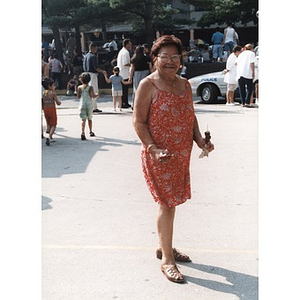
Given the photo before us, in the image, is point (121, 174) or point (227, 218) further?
point (121, 174)

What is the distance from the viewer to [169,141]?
399 centimetres

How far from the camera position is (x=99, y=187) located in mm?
6609

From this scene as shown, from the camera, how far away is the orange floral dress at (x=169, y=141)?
13.0 feet

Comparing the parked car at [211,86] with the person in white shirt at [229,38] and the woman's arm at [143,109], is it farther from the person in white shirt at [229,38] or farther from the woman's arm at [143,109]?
the woman's arm at [143,109]

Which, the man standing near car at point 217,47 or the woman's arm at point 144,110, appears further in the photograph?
the man standing near car at point 217,47

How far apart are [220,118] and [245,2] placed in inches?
592

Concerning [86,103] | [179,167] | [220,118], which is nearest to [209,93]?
[220,118]

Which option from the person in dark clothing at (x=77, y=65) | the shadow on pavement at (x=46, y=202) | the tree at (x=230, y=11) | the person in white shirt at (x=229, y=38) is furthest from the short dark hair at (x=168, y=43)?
the tree at (x=230, y=11)

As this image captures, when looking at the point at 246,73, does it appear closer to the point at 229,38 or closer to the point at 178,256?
the point at 229,38

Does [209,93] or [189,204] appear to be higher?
[209,93]

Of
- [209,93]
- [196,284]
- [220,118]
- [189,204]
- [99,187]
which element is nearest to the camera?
[196,284]

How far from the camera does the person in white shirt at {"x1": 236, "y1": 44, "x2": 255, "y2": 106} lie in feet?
44.8

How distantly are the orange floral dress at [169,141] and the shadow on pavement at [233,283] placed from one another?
0.59 m
